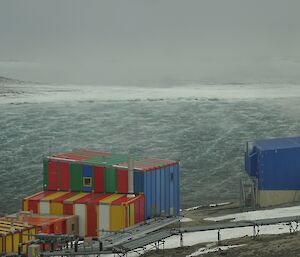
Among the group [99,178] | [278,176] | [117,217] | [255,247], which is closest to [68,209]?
[99,178]

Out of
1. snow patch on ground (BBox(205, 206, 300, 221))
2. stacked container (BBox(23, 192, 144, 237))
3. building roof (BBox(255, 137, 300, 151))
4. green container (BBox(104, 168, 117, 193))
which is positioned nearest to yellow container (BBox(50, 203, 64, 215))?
stacked container (BBox(23, 192, 144, 237))

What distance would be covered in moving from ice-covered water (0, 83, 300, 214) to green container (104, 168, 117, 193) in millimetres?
11534

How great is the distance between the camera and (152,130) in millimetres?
59438

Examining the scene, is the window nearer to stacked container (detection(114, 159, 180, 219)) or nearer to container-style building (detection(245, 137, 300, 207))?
stacked container (detection(114, 159, 180, 219))

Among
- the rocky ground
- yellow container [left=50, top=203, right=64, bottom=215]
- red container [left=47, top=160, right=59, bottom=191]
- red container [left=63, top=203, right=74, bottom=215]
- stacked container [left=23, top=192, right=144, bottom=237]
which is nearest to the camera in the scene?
the rocky ground

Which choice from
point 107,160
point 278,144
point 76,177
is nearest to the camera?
point 76,177

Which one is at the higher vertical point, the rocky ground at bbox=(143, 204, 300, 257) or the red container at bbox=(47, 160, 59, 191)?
the red container at bbox=(47, 160, 59, 191)

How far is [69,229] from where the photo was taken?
20.9m

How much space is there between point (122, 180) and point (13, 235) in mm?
4342

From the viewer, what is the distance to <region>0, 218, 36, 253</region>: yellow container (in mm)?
18297

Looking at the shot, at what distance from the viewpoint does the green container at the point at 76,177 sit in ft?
73.8

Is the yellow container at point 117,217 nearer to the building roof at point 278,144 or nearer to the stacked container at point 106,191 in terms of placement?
the stacked container at point 106,191

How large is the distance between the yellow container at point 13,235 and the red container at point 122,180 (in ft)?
11.6

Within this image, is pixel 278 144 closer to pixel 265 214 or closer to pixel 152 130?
pixel 265 214
